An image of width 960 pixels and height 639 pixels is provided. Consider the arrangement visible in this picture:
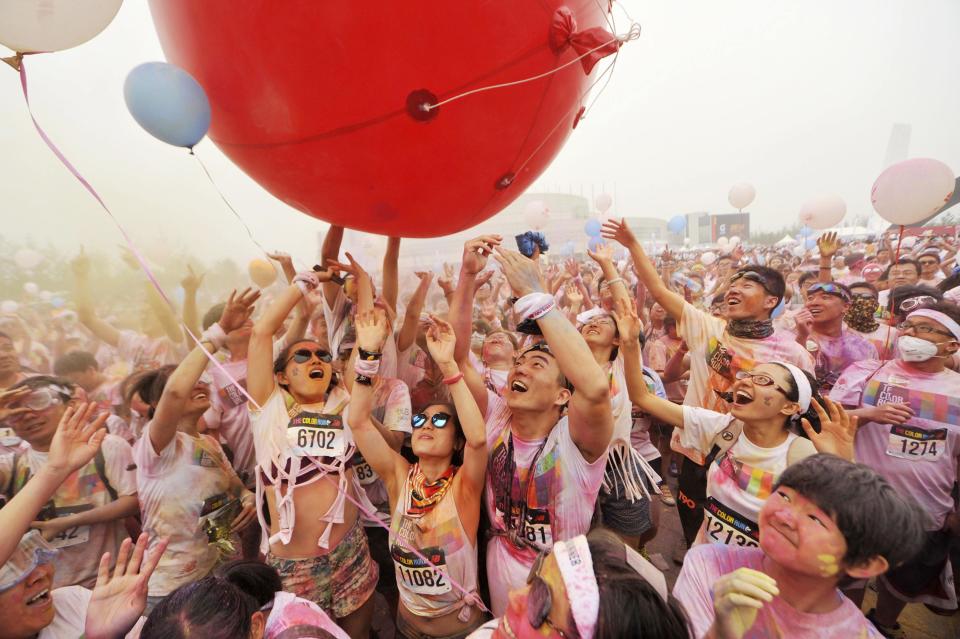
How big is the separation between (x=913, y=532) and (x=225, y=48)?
7.21ft

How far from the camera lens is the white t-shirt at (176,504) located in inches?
73.3

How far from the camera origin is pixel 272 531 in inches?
73.2

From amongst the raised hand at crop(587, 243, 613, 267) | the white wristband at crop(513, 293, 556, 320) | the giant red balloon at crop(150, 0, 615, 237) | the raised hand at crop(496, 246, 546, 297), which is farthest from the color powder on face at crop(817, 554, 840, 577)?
the raised hand at crop(587, 243, 613, 267)

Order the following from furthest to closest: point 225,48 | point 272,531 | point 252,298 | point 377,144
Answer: point 252,298, point 272,531, point 377,144, point 225,48

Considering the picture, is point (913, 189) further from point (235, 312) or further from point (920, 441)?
point (235, 312)

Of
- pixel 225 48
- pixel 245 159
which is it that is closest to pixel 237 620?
pixel 245 159

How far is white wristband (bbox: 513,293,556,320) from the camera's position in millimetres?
1502

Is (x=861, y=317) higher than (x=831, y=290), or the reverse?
(x=831, y=290)

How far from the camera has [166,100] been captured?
3.41 ft

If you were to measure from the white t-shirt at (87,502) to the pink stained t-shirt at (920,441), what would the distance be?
12.8ft

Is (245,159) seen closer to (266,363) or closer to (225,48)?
(225,48)

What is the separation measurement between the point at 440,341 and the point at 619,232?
149 cm

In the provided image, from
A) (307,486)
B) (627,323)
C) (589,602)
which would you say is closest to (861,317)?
(627,323)

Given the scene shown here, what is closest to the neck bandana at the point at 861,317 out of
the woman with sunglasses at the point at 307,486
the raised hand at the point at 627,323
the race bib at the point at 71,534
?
the raised hand at the point at 627,323
